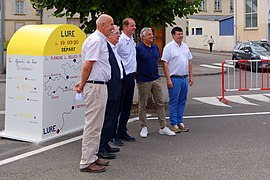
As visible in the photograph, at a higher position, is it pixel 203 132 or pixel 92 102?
pixel 92 102

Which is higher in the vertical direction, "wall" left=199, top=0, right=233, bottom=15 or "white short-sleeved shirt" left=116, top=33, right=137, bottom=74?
"wall" left=199, top=0, right=233, bottom=15

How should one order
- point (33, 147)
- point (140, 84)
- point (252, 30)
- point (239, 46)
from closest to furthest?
point (33, 147), point (140, 84), point (239, 46), point (252, 30)

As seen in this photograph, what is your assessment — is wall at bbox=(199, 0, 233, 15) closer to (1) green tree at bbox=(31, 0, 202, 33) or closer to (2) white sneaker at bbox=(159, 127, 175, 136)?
(1) green tree at bbox=(31, 0, 202, 33)

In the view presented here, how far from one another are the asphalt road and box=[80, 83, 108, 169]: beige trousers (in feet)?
0.95

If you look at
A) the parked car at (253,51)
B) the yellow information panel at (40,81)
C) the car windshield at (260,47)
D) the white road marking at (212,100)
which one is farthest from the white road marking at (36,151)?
the car windshield at (260,47)

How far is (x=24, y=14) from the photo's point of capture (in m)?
56.0

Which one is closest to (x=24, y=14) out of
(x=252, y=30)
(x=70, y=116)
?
(x=252, y=30)

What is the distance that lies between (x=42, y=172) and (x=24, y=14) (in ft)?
172

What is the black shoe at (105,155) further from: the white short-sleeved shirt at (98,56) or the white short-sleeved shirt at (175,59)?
the white short-sleeved shirt at (175,59)

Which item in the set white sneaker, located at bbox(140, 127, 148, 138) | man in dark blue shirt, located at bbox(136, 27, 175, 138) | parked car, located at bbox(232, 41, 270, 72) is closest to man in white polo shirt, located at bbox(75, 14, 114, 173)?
man in dark blue shirt, located at bbox(136, 27, 175, 138)

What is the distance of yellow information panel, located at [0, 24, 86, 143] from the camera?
7719 millimetres

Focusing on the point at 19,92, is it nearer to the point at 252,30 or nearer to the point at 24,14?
the point at 252,30

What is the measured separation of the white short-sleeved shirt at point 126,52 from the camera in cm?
775

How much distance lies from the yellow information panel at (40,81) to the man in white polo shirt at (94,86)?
5.98ft
